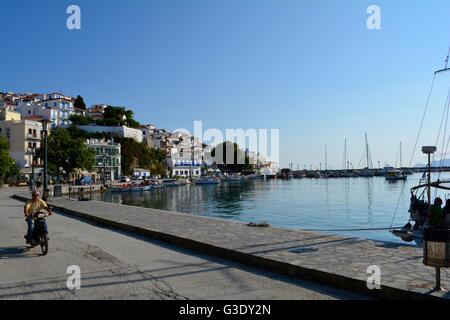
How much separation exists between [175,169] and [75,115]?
4725cm

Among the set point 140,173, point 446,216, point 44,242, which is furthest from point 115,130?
point 44,242

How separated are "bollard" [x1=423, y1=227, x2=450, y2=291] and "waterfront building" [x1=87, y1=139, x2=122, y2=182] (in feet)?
321

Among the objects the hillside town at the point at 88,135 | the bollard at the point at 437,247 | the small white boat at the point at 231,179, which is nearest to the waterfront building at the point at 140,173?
the hillside town at the point at 88,135

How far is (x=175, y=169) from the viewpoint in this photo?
158m

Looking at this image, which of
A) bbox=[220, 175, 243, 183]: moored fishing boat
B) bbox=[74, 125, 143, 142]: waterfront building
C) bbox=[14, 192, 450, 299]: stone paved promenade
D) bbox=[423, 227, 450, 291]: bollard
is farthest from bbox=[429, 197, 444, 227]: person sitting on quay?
bbox=[220, 175, 243, 183]: moored fishing boat

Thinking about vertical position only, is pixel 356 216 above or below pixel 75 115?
below

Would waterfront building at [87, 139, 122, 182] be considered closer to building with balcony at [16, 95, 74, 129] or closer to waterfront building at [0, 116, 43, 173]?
building with balcony at [16, 95, 74, 129]

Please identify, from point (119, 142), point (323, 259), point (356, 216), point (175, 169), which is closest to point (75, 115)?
point (119, 142)

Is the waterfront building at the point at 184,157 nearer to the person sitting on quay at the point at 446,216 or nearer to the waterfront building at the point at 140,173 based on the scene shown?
the waterfront building at the point at 140,173

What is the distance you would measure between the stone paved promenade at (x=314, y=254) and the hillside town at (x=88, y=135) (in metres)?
63.8

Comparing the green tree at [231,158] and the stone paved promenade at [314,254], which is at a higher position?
the green tree at [231,158]

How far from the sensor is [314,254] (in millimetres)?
9398

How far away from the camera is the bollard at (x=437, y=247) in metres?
6.21
